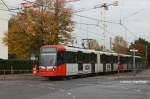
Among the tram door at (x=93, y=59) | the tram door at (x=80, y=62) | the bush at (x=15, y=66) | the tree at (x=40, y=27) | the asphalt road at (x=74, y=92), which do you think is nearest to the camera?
the asphalt road at (x=74, y=92)

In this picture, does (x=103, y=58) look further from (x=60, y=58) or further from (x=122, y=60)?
(x=60, y=58)

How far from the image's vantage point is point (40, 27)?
6253cm

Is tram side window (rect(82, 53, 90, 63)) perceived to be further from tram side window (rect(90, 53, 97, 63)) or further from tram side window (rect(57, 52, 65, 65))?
tram side window (rect(57, 52, 65, 65))

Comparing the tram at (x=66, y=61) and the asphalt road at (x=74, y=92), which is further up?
the tram at (x=66, y=61)

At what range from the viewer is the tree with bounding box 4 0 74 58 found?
62219 millimetres

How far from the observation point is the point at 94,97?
2495cm

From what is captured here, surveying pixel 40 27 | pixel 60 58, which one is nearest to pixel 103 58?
pixel 40 27

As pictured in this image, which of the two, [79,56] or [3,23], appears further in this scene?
[3,23]

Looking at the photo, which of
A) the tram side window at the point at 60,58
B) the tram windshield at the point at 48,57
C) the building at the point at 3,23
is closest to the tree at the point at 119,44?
the building at the point at 3,23

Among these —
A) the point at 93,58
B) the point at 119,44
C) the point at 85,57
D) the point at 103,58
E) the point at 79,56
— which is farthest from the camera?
the point at 119,44

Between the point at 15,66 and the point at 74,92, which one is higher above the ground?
the point at 15,66

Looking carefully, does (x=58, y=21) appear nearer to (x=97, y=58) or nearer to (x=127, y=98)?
(x=97, y=58)

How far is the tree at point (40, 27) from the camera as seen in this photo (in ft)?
204

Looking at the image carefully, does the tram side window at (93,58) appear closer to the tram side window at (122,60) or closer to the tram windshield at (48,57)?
the tram windshield at (48,57)
